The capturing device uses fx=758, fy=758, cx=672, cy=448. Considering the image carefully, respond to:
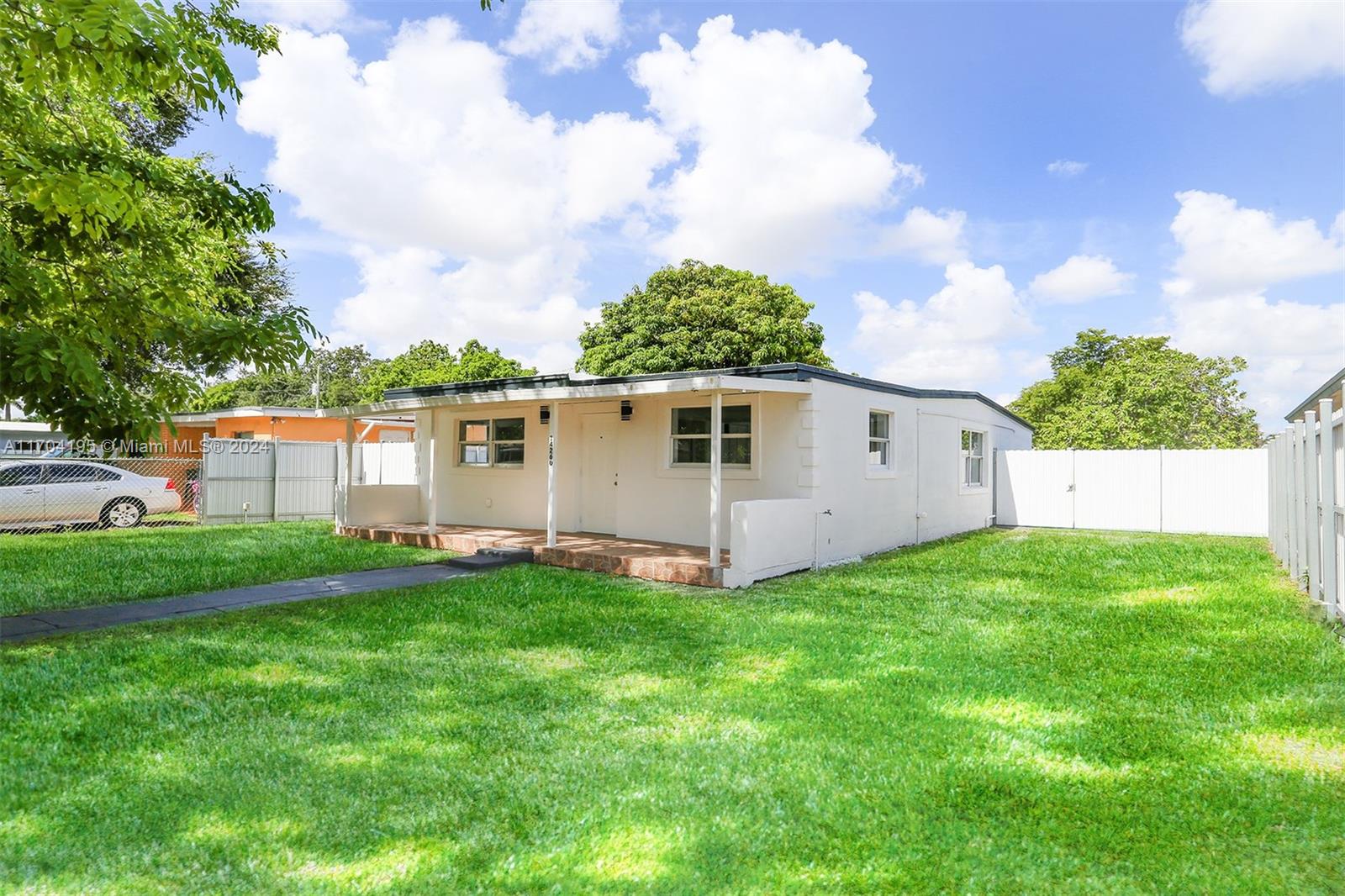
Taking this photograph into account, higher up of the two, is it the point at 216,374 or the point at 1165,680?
the point at 216,374

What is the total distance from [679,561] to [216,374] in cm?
518

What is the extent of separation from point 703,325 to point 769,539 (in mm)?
19704

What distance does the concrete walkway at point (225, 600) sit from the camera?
6.66 m

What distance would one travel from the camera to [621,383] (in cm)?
945

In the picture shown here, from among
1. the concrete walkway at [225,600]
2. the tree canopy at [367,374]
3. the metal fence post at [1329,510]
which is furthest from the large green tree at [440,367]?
the metal fence post at [1329,510]

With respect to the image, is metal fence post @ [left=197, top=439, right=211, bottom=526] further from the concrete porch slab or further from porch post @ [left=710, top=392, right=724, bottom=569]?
porch post @ [left=710, top=392, right=724, bottom=569]

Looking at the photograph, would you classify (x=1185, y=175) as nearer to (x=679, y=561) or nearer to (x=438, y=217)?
(x=679, y=561)

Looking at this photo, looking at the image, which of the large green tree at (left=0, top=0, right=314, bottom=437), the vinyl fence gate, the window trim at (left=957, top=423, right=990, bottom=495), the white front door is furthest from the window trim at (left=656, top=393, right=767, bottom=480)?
the vinyl fence gate

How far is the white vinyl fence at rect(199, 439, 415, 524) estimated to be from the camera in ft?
51.7

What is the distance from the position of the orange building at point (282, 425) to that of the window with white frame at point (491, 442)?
489cm

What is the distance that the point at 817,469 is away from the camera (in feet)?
32.6

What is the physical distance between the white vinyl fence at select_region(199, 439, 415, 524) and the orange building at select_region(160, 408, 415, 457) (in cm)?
150

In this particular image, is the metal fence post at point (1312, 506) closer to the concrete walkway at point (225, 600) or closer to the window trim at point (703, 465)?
the window trim at point (703, 465)

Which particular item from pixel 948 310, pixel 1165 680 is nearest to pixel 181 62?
pixel 1165 680
